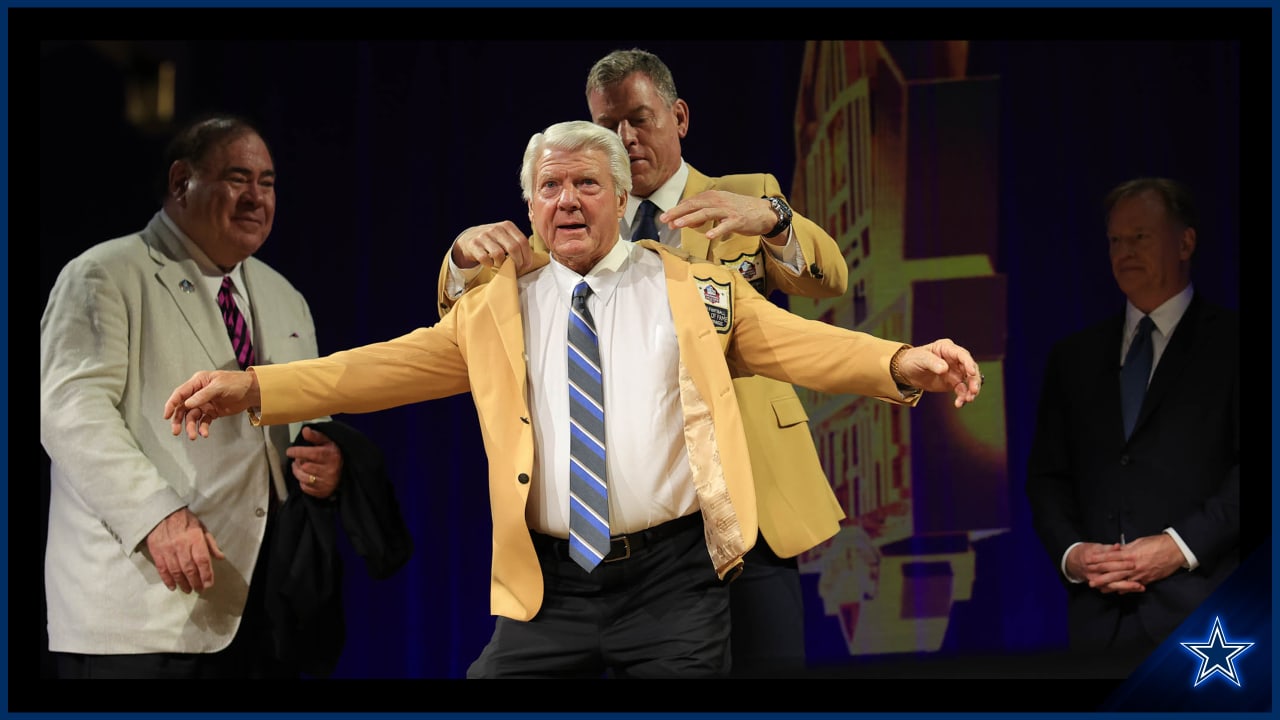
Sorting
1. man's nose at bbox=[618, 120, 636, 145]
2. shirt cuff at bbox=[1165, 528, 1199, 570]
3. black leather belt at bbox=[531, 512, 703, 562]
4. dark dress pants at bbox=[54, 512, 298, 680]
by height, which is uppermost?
man's nose at bbox=[618, 120, 636, 145]

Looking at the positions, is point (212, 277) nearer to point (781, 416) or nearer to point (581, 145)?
point (581, 145)

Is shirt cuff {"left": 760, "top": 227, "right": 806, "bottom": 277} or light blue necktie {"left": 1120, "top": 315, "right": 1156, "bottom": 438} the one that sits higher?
shirt cuff {"left": 760, "top": 227, "right": 806, "bottom": 277}

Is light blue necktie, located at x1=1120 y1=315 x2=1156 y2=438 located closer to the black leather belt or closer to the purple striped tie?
the black leather belt

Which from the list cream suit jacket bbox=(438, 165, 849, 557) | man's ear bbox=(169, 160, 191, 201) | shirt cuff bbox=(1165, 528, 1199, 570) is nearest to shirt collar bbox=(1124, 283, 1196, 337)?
shirt cuff bbox=(1165, 528, 1199, 570)

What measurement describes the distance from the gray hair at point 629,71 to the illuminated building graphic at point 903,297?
2.12 feet

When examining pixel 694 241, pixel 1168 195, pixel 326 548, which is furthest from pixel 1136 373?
pixel 326 548

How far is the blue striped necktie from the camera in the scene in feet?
12.5

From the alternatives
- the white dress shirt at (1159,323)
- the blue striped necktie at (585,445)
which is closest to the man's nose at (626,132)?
the blue striped necktie at (585,445)

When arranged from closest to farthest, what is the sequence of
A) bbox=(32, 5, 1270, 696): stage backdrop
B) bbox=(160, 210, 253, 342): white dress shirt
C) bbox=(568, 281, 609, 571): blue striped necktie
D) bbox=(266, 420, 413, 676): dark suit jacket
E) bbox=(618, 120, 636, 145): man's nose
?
bbox=(568, 281, 609, 571): blue striped necktie, bbox=(618, 120, 636, 145): man's nose, bbox=(266, 420, 413, 676): dark suit jacket, bbox=(160, 210, 253, 342): white dress shirt, bbox=(32, 5, 1270, 696): stage backdrop

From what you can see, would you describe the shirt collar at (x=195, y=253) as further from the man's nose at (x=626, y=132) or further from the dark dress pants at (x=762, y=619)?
the dark dress pants at (x=762, y=619)

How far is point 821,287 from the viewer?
4.31 m

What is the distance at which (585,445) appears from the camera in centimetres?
386

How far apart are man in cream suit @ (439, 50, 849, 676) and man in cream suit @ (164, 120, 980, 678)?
0.18 meters

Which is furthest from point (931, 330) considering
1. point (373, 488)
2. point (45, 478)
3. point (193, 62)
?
point (45, 478)
